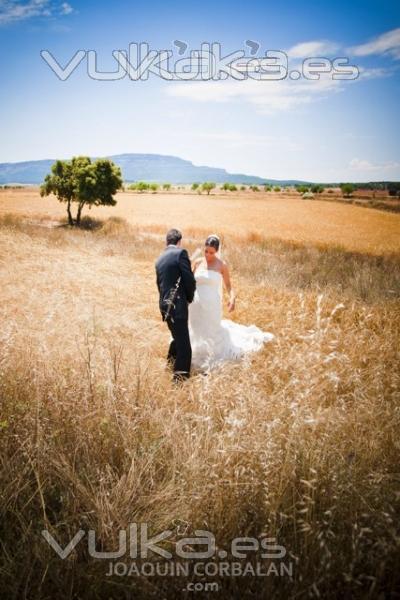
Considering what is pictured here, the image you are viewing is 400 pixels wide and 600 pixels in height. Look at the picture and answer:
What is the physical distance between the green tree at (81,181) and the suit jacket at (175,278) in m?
27.8

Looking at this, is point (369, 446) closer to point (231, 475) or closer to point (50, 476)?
point (231, 475)

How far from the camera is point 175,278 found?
4.20 metres

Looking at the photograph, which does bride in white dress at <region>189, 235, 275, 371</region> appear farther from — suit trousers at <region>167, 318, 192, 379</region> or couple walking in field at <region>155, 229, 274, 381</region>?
suit trousers at <region>167, 318, 192, 379</region>

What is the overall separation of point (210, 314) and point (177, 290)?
1.20m

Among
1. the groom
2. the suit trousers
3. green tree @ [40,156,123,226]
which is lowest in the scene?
the suit trousers

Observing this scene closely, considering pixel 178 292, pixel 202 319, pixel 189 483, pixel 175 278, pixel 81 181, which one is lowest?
pixel 189 483

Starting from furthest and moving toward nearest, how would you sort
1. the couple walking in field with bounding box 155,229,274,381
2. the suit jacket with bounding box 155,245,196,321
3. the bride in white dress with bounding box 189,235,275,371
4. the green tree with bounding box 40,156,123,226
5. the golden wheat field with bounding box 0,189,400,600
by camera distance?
the green tree with bounding box 40,156,123,226 → the bride in white dress with bounding box 189,235,275,371 → the couple walking in field with bounding box 155,229,274,381 → the suit jacket with bounding box 155,245,196,321 → the golden wheat field with bounding box 0,189,400,600

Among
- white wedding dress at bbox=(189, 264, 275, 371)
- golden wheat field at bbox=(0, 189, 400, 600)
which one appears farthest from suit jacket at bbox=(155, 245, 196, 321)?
golden wheat field at bbox=(0, 189, 400, 600)

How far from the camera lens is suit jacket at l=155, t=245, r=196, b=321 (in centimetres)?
418

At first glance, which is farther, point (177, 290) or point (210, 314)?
point (210, 314)

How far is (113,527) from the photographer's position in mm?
1770

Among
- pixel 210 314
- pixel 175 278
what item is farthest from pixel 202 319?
pixel 175 278

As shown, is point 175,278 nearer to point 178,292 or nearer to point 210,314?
point 178,292

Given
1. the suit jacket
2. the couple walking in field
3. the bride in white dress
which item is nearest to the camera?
the suit jacket
